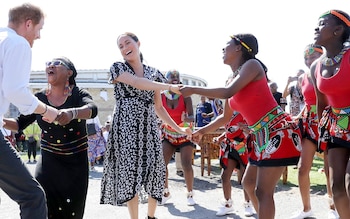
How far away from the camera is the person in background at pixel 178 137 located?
6.94m

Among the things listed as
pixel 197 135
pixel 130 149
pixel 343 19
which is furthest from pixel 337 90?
pixel 130 149

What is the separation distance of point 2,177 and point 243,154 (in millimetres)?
3720

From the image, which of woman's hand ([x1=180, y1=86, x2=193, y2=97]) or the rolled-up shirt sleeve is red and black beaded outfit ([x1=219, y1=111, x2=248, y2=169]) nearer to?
woman's hand ([x1=180, y1=86, x2=193, y2=97])

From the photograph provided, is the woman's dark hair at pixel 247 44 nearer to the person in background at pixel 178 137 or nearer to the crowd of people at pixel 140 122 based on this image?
the crowd of people at pixel 140 122

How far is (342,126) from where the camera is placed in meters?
3.91

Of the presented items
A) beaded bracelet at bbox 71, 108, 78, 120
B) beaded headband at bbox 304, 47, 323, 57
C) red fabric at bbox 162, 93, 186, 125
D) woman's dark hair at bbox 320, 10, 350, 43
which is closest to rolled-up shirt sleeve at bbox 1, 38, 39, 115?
beaded bracelet at bbox 71, 108, 78, 120

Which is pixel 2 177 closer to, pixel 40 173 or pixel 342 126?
pixel 40 173

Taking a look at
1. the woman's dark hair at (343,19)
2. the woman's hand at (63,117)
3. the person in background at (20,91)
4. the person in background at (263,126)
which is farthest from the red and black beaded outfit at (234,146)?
the person in background at (20,91)

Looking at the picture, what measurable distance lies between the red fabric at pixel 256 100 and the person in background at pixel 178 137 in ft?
9.81

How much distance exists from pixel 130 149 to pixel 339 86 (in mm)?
2258

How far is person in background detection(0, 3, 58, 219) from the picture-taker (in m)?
3.07

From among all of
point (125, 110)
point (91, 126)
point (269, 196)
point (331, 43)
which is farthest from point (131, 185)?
point (91, 126)

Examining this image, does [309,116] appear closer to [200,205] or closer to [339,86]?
[339,86]

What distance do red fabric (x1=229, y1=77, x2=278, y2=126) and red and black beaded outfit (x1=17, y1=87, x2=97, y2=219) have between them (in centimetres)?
142
